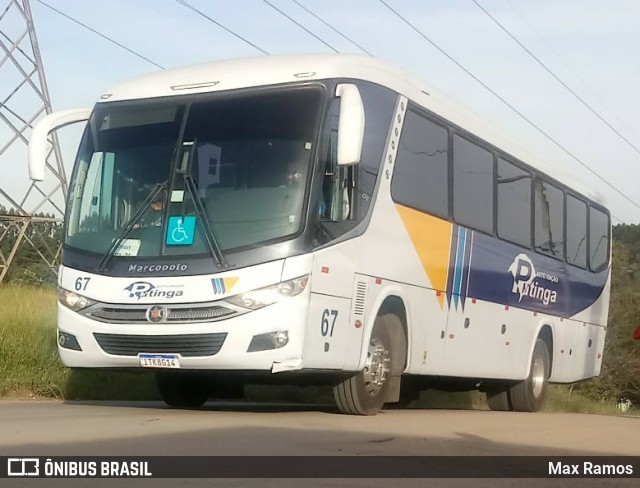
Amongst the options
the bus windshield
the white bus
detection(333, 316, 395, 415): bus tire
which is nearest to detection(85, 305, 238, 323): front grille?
the white bus

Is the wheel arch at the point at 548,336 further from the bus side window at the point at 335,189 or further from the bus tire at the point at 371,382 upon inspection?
the bus side window at the point at 335,189

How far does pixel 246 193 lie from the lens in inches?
430

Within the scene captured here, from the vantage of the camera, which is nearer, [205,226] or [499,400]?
[205,226]

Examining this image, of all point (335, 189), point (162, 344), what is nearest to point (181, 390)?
point (162, 344)

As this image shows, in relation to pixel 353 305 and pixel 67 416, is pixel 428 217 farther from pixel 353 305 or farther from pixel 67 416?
pixel 67 416

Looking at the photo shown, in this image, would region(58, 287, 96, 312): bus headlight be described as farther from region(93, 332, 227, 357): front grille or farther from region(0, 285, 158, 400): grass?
region(0, 285, 158, 400): grass

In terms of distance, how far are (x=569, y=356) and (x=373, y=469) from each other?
12.2 meters

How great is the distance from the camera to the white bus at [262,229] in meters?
10.7

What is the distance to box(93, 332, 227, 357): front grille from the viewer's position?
423 inches

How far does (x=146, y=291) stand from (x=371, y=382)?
2.65 metres

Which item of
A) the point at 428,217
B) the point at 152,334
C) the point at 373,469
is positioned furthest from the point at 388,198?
the point at 373,469

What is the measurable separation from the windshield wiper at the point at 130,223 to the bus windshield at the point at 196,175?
0.01 meters

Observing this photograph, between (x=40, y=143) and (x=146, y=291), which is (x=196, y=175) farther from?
(x=40, y=143)

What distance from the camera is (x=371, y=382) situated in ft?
39.7
